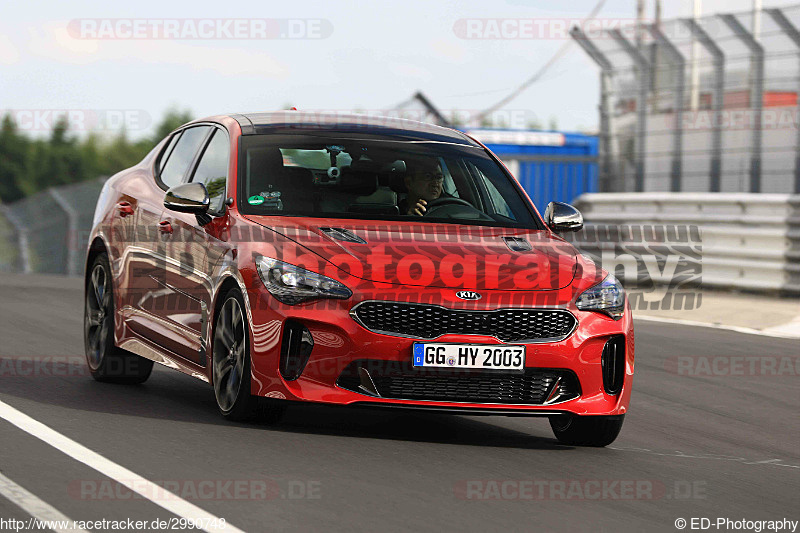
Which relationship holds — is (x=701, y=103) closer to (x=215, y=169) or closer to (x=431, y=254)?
(x=215, y=169)

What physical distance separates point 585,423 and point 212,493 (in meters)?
2.45

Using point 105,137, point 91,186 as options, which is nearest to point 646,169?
point 91,186

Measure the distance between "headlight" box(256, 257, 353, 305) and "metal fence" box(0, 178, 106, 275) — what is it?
56.0 feet

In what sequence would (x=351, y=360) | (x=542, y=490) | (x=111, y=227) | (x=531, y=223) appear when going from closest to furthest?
(x=542, y=490), (x=351, y=360), (x=531, y=223), (x=111, y=227)

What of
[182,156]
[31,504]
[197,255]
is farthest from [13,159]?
[31,504]

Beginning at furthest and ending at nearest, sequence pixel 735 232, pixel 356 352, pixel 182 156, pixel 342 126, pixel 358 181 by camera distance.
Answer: pixel 735 232 → pixel 182 156 → pixel 342 126 → pixel 358 181 → pixel 356 352

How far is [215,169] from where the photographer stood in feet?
28.1

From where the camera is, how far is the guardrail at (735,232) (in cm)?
1761

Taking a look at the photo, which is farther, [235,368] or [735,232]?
[735,232]

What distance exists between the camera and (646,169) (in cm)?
2075

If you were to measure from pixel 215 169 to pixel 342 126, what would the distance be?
825 mm

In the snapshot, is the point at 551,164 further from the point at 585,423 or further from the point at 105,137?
the point at 105,137

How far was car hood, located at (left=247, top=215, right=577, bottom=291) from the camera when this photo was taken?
7188 millimetres

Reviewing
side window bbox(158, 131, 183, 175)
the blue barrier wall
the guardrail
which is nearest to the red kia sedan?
side window bbox(158, 131, 183, 175)
